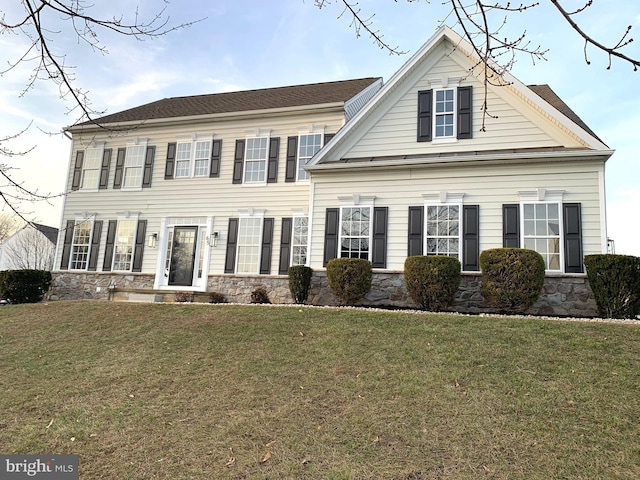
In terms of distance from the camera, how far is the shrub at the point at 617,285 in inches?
346

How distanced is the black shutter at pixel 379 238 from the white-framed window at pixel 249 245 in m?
4.17

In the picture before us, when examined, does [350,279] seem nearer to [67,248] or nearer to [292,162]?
[292,162]

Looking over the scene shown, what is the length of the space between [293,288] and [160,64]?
697 cm

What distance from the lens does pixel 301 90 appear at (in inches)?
679

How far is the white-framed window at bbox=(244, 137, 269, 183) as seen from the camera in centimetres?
1474

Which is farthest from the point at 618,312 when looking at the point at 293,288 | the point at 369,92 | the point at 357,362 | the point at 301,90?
the point at 301,90

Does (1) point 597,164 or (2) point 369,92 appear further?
(2) point 369,92

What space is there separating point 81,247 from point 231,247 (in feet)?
20.0

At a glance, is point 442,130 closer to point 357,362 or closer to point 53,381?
point 357,362

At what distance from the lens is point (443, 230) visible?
11.2 metres

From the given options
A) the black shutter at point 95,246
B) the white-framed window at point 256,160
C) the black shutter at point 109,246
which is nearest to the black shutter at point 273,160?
the white-framed window at point 256,160

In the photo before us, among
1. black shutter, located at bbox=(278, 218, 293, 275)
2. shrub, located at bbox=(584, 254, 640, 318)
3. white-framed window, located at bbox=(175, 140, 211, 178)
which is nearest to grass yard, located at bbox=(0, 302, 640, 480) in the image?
shrub, located at bbox=(584, 254, 640, 318)

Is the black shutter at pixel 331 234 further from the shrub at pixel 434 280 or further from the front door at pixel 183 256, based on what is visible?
the front door at pixel 183 256

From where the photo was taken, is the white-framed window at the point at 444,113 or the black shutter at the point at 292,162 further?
the black shutter at the point at 292,162
